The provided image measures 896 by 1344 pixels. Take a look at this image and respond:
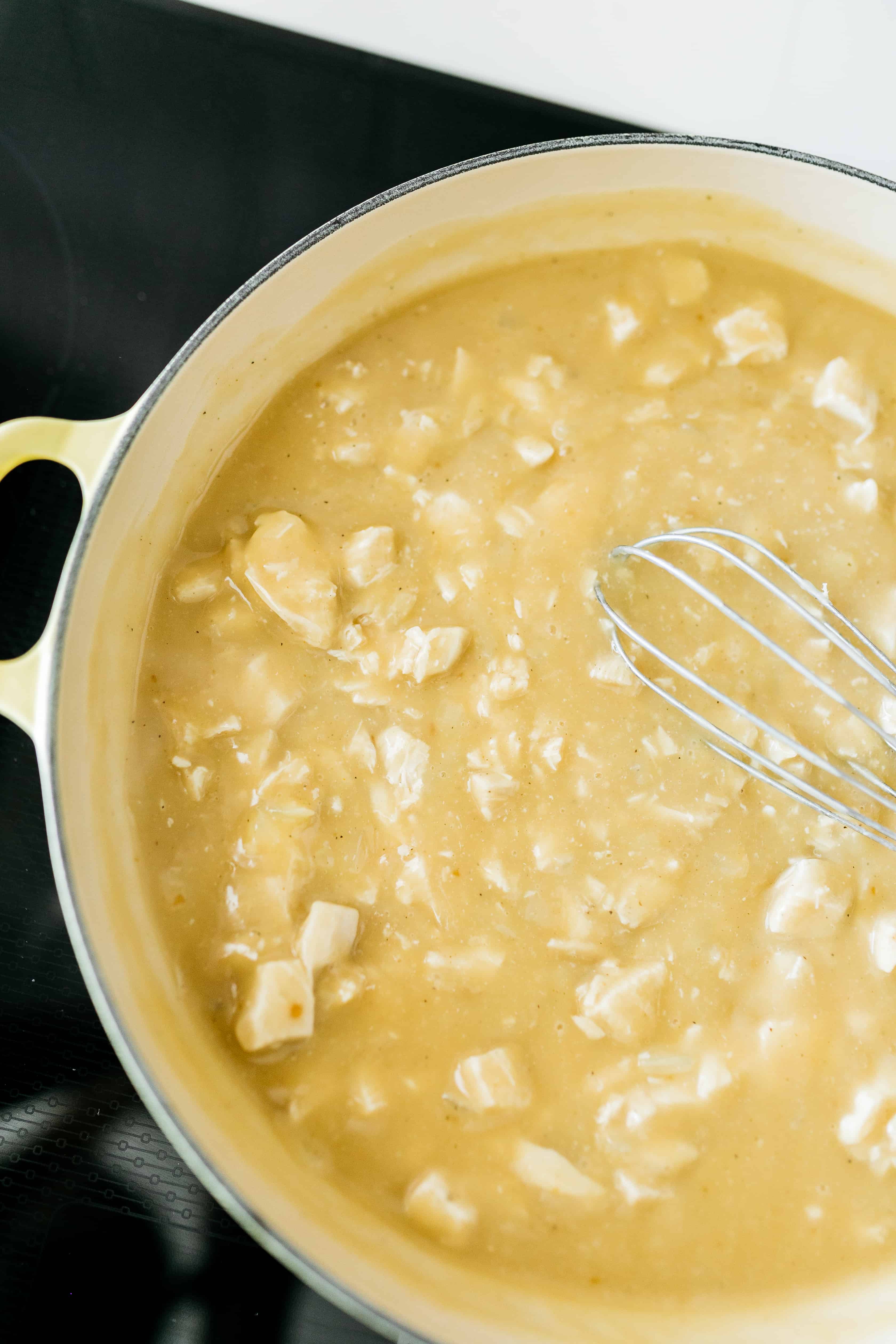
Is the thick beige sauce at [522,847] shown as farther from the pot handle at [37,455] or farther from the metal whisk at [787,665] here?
the pot handle at [37,455]

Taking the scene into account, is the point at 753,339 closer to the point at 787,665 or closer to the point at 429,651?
the point at 787,665

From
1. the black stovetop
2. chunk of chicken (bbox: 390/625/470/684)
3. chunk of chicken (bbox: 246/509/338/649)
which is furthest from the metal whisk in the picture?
the black stovetop

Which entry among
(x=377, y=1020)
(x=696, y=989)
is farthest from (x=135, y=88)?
(x=696, y=989)

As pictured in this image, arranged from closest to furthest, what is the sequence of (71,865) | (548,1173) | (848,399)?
(71,865)
(548,1173)
(848,399)

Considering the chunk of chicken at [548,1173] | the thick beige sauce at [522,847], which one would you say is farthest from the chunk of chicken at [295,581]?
the chunk of chicken at [548,1173]

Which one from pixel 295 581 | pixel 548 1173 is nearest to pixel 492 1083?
pixel 548 1173

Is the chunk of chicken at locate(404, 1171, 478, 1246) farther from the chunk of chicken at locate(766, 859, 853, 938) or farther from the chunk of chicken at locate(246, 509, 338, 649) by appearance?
the chunk of chicken at locate(246, 509, 338, 649)

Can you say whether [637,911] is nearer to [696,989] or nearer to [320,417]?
[696,989]
